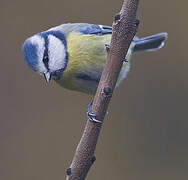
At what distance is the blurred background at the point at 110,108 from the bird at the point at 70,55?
49cm

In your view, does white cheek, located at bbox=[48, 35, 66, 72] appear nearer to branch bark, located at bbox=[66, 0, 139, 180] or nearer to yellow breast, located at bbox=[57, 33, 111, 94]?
yellow breast, located at bbox=[57, 33, 111, 94]

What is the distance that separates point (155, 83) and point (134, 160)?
1.31ft

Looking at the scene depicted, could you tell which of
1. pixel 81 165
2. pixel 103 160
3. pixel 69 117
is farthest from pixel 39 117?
pixel 81 165

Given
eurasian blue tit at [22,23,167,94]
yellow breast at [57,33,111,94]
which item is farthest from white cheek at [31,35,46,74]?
yellow breast at [57,33,111,94]

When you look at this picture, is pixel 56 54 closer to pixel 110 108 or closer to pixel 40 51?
pixel 40 51

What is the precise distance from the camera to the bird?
1.53m

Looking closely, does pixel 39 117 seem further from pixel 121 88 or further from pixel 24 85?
pixel 121 88

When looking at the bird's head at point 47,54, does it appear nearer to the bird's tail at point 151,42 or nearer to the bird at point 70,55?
the bird at point 70,55

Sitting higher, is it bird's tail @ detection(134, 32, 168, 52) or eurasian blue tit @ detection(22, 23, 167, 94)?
bird's tail @ detection(134, 32, 168, 52)

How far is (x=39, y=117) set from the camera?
222 cm

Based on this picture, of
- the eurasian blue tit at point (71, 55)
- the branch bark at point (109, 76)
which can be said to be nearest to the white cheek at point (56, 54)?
the eurasian blue tit at point (71, 55)

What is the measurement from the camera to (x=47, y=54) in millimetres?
1542

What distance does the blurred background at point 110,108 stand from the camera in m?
2.13

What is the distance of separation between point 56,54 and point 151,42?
0.58 meters
